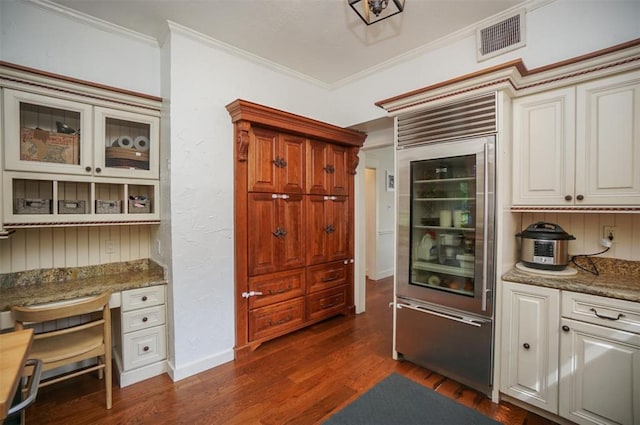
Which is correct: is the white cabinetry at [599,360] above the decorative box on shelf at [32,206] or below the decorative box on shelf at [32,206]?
below

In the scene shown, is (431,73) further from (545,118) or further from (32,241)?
(32,241)

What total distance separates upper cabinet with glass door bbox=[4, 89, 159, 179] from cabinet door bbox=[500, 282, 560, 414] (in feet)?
9.67

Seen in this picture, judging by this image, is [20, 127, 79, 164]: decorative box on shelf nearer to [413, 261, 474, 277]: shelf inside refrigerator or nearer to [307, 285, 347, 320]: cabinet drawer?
[307, 285, 347, 320]: cabinet drawer

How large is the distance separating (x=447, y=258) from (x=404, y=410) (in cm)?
150

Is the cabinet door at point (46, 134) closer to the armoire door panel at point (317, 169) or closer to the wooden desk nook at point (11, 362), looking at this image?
the wooden desk nook at point (11, 362)

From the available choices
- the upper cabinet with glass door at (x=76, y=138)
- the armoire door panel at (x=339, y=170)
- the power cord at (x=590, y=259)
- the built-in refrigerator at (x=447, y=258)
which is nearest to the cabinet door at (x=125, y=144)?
the upper cabinet with glass door at (x=76, y=138)

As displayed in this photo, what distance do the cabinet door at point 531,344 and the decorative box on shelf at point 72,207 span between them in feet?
10.4

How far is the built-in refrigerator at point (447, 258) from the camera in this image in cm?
205

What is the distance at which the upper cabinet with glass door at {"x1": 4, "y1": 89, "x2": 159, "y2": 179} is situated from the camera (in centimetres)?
192

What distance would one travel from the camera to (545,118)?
2010mm

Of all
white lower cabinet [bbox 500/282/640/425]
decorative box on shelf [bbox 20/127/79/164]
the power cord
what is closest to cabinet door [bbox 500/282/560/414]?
white lower cabinet [bbox 500/282/640/425]

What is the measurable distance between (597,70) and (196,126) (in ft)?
9.28

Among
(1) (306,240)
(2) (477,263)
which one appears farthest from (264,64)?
(2) (477,263)

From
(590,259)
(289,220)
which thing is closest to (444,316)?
(590,259)
